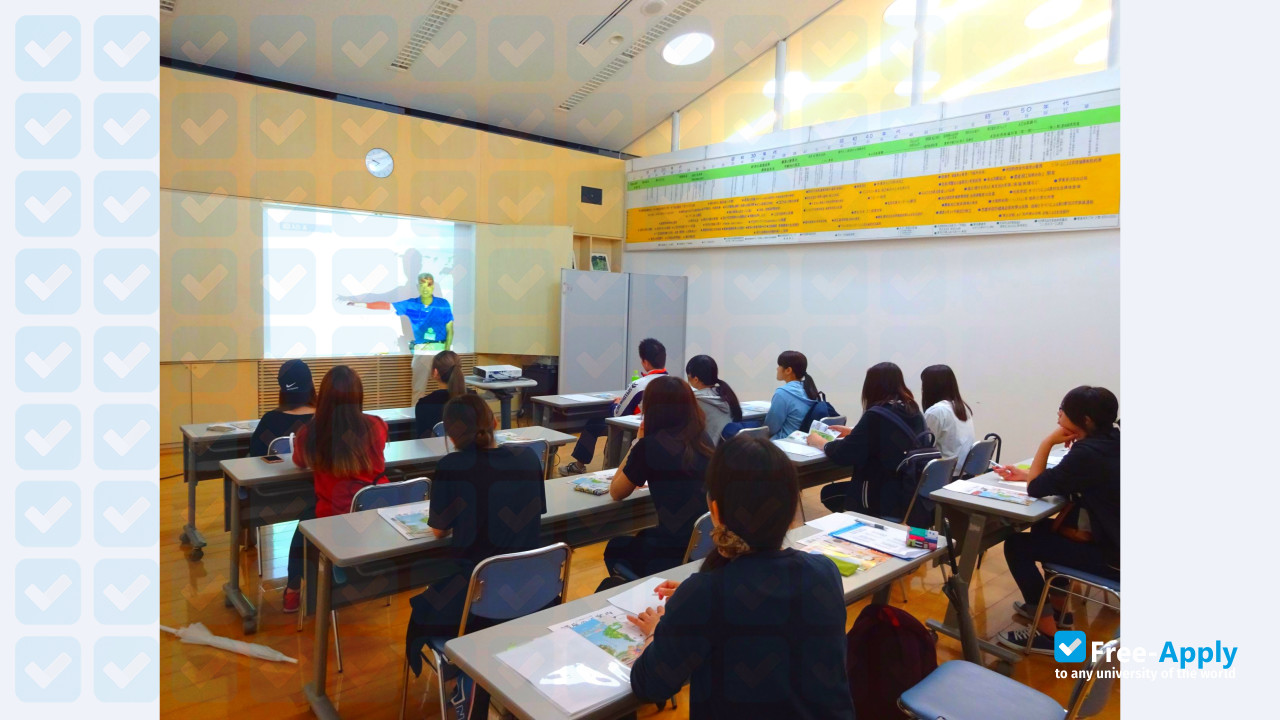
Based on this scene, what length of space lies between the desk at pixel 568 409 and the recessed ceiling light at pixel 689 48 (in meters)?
3.23

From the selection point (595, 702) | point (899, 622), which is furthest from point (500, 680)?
point (899, 622)

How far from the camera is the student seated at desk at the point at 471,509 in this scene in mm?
1892

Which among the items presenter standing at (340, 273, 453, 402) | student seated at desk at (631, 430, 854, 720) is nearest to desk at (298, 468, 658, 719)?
student seated at desk at (631, 430, 854, 720)

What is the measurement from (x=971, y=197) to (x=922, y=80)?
1036mm

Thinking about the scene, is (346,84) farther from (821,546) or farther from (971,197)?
(821,546)

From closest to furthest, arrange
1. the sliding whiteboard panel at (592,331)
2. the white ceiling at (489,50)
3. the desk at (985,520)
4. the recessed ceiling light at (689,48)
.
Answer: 1. the desk at (985,520)
2. the white ceiling at (489,50)
3. the recessed ceiling light at (689,48)
4. the sliding whiteboard panel at (592,331)

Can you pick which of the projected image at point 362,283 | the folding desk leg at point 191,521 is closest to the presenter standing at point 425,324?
the projected image at point 362,283

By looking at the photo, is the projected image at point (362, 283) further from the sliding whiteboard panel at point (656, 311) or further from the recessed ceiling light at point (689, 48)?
the recessed ceiling light at point (689, 48)

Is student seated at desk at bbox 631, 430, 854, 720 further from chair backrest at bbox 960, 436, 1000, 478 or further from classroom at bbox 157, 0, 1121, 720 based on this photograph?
chair backrest at bbox 960, 436, 1000, 478

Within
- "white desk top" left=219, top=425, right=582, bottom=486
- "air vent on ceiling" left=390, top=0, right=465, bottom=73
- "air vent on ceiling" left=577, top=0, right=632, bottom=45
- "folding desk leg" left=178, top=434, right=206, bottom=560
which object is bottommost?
"folding desk leg" left=178, top=434, right=206, bottom=560

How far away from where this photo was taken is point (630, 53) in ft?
19.6

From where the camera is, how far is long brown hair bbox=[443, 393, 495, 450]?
1.93 m

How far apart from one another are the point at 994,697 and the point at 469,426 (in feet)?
4.76

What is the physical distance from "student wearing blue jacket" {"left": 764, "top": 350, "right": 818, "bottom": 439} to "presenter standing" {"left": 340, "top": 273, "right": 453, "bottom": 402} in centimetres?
338
